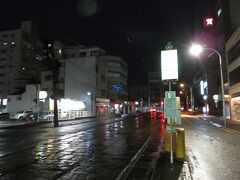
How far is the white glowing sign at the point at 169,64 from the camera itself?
10820mm

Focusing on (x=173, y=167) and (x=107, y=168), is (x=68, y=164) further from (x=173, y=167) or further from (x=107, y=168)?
(x=173, y=167)

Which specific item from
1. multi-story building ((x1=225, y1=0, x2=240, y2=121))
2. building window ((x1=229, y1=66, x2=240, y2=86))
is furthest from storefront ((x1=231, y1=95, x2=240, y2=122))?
building window ((x1=229, y1=66, x2=240, y2=86))

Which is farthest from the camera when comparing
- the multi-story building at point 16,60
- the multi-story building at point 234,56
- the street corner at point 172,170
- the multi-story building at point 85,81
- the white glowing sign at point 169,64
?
the multi-story building at point 16,60

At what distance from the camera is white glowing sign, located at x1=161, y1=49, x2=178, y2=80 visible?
35.5 ft

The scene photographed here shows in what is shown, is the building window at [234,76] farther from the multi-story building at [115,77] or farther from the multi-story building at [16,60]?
the multi-story building at [16,60]

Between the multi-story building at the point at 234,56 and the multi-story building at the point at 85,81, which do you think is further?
the multi-story building at the point at 85,81

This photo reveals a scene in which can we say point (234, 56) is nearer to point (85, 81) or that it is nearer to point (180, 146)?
point (180, 146)

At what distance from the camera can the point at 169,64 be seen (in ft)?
36.0

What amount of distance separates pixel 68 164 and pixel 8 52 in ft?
394

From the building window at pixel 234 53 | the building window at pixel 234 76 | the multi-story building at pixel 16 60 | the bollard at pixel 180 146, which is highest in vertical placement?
the multi-story building at pixel 16 60

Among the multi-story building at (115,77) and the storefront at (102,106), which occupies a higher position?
the multi-story building at (115,77)

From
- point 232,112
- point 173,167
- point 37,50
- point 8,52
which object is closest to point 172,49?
point 173,167

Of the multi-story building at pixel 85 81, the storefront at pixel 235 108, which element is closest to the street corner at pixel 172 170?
the storefront at pixel 235 108

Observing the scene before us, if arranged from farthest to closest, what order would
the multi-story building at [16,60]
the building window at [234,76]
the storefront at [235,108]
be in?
the multi-story building at [16,60], the storefront at [235,108], the building window at [234,76]
